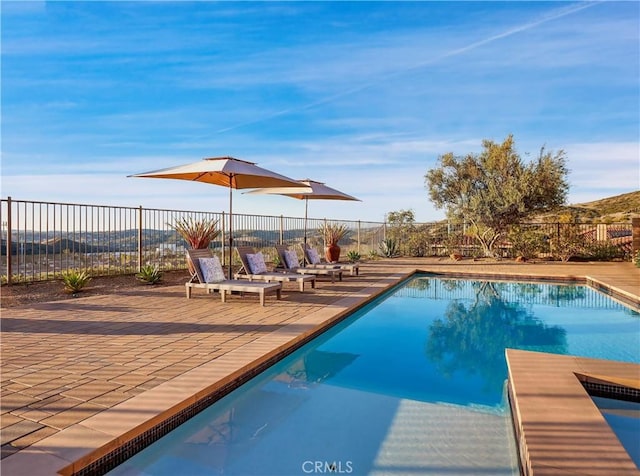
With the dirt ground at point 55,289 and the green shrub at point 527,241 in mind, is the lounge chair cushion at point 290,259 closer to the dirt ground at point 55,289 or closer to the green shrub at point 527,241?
the dirt ground at point 55,289

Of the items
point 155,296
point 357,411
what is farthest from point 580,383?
point 155,296

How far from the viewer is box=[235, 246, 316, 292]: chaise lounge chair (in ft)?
26.4

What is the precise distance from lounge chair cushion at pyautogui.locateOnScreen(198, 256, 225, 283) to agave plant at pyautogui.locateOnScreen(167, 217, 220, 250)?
7.04 ft

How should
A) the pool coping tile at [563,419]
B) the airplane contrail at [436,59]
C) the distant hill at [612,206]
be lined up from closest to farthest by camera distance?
the pool coping tile at [563,419], the airplane contrail at [436,59], the distant hill at [612,206]

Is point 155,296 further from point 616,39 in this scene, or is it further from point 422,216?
point 422,216

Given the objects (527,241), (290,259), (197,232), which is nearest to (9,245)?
(197,232)

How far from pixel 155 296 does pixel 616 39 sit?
39.9 feet

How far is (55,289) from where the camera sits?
791 centimetres

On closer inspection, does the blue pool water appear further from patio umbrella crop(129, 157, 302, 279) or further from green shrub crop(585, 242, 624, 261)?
green shrub crop(585, 242, 624, 261)

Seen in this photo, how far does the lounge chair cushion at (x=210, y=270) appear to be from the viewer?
7.25 metres

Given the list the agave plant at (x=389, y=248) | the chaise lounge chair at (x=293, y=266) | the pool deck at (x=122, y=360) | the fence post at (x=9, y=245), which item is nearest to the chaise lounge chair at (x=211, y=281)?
A: the pool deck at (x=122, y=360)

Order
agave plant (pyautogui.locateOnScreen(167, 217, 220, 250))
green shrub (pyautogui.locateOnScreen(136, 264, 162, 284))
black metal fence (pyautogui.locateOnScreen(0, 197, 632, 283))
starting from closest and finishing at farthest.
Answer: black metal fence (pyautogui.locateOnScreen(0, 197, 632, 283)) → green shrub (pyautogui.locateOnScreen(136, 264, 162, 284)) → agave plant (pyautogui.locateOnScreen(167, 217, 220, 250))

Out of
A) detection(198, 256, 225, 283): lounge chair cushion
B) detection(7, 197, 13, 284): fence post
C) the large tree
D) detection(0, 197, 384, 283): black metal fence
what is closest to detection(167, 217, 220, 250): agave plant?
detection(0, 197, 384, 283): black metal fence

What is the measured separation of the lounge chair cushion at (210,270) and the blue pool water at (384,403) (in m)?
2.48
